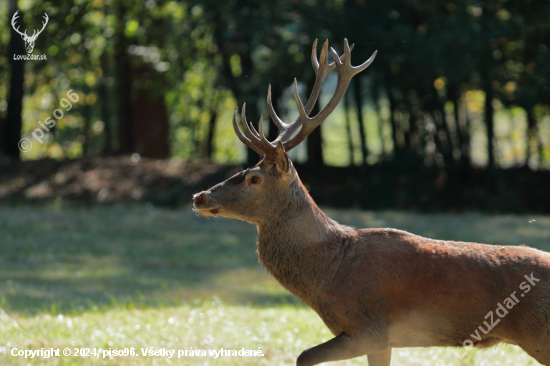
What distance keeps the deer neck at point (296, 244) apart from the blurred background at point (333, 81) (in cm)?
973

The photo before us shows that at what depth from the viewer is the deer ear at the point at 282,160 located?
12.8 feet

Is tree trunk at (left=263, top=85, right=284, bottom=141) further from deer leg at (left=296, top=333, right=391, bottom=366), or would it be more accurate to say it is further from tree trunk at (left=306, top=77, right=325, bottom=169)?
deer leg at (left=296, top=333, right=391, bottom=366)

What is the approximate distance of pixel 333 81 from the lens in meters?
18.2

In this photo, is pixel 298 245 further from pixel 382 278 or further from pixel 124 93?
pixel 124 93

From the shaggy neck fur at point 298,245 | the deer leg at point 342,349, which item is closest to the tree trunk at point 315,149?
the shaggy neck fur at point 298,245

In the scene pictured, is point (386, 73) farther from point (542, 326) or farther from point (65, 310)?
point (542, 326)

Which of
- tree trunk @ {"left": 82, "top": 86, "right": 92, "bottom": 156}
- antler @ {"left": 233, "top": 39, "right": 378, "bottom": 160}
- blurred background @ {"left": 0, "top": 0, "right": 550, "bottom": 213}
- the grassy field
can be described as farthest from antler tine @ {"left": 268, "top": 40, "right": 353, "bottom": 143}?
tree trunk @ {"left": 82, "top": 86, "right": 92, "bottom": 156}

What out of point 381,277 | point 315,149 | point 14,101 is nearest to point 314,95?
point 381,277

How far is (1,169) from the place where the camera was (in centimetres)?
1642

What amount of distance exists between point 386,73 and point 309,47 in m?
1.98

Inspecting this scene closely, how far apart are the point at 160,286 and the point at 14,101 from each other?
10.5 meters

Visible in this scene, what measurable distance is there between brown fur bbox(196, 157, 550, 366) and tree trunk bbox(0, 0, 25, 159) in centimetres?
1384

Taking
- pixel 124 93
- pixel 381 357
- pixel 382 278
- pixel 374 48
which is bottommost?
→ pixel 381 357

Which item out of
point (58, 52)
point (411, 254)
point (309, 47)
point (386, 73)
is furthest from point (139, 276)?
point (58, 52)
